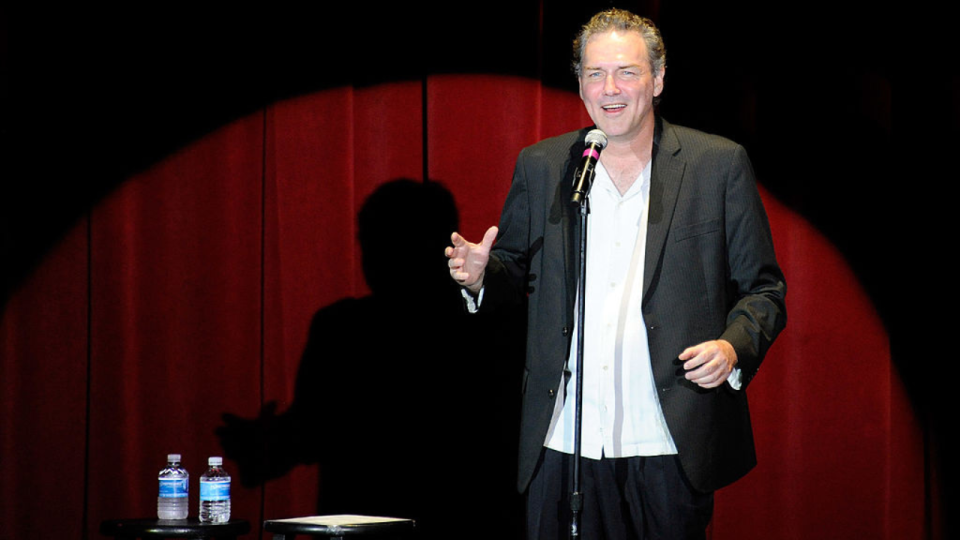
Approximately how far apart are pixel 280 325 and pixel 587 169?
2106 mm

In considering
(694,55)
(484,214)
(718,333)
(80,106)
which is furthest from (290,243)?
(718,333)

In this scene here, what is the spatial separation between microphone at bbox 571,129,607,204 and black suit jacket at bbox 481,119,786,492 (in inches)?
12.8

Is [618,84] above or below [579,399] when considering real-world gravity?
above

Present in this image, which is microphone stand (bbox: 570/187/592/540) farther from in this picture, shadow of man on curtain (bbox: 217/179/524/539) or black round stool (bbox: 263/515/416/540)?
shadow of man on curtain (bbox: 217/179/524/539)

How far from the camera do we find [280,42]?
3797 millimetres

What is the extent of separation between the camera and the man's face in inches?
96.5

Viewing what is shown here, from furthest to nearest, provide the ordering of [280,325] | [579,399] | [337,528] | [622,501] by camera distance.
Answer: [280,325] → [337,528] → [622,501] → [579,399]

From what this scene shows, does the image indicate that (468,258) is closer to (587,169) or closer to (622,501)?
(587,169)

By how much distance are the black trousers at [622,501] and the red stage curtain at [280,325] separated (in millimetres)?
1303

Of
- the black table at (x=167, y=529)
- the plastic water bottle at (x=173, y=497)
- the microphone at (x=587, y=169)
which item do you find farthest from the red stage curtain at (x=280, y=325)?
the microphone at (x=587, y=169)

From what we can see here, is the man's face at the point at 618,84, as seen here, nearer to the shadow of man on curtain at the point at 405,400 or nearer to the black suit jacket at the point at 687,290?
the black suit jacket at the point at 687,290

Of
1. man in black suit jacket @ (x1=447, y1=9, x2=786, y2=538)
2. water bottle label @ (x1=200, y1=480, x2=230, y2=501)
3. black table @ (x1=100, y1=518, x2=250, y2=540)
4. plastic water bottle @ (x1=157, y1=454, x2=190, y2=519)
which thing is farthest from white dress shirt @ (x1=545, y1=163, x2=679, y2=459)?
plastic water bottle @ (x1=157, y1=454, x2=190, y2=519)

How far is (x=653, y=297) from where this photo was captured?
2277 mm

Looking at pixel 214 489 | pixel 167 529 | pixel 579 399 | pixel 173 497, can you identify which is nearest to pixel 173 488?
pixel 173 497
